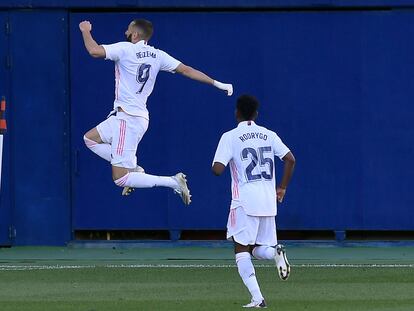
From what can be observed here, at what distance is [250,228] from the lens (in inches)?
553

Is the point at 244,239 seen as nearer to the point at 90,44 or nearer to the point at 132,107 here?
the point at 90,44

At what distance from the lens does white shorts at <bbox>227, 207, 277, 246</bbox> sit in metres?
14.1

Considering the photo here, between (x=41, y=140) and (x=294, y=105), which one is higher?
(x=294, y=105)

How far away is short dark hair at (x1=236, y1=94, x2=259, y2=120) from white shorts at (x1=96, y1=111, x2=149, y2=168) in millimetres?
2680

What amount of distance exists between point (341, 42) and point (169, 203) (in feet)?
10.5

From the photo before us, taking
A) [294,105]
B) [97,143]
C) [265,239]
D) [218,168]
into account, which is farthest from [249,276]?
[294,105]

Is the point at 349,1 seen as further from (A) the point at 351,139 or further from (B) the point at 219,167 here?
(B) the point at 219,167

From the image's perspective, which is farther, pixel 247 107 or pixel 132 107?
pixel 132 107

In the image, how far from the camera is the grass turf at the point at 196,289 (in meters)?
14.2

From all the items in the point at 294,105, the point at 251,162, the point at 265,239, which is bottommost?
the point at 265,239

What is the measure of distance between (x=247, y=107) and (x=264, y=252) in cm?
137

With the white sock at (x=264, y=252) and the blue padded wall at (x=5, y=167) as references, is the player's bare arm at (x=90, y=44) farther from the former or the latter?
the blue padded wall at (x=5, y=167)

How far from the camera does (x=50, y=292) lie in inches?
613

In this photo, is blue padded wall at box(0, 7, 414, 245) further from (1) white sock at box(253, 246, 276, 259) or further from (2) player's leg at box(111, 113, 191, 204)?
(1) white sock at box(253, 246, 276, 259)
